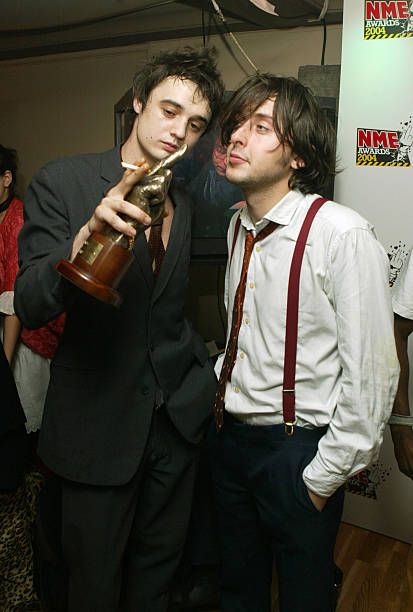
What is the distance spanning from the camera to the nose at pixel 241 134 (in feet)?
4.75

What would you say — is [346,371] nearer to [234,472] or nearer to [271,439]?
[271,439]

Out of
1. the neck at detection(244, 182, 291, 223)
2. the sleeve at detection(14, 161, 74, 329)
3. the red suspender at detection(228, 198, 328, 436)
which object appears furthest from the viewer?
the neck at detection(244, 182, 291, 223)

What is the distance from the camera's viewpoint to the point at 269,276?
142cm

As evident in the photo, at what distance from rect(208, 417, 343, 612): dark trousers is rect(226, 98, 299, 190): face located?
580 mm

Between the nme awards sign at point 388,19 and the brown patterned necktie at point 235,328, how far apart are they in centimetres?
112

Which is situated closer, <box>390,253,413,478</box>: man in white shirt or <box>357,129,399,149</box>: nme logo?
<box>390,253,413,478</box>: man in white shirt

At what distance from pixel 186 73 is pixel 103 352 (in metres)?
0.73

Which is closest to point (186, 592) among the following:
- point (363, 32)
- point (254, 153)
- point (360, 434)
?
point (360, 434)

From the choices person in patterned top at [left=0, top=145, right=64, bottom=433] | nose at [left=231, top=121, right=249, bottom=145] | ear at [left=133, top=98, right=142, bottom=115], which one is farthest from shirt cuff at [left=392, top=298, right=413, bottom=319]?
person in patterned top at [left=0, top=145, right=64, bottom=433]

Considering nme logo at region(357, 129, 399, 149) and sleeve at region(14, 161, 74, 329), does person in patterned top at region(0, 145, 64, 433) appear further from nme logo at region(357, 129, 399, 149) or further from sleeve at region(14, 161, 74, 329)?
nme logo at region(357, 129, 399, 149)

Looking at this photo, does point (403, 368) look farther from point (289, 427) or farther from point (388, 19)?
point (388, 19)

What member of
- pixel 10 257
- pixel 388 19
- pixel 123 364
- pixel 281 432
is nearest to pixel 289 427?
pixel 281 432

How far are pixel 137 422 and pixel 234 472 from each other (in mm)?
274

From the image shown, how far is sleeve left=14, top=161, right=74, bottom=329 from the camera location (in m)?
1.24
